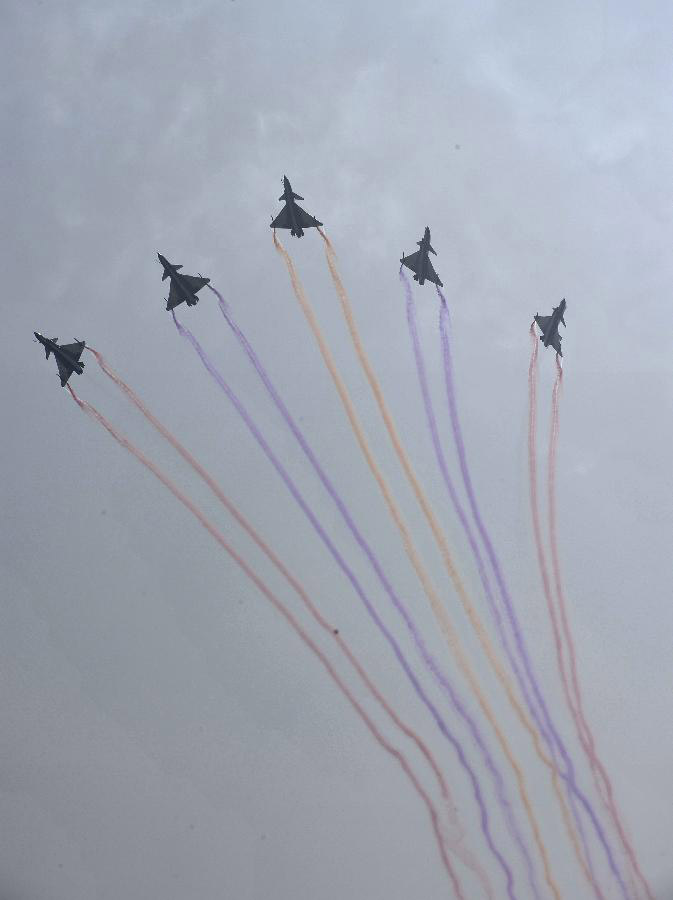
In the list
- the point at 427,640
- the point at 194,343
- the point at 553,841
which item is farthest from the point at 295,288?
the point at 553,841

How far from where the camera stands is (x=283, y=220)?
25031 mm

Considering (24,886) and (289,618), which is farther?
(24,886)

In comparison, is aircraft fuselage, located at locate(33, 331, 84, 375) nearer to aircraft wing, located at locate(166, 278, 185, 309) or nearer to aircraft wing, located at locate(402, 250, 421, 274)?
aircraft wing, located at locate(166, 278, 185, 309)

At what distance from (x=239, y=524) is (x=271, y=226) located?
10.2 m

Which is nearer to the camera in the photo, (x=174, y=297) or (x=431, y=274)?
(x=174, y=297)

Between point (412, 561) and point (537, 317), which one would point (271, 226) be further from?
point (412, 561)

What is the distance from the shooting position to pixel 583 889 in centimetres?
2556

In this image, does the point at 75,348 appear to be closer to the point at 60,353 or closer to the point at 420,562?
the point at 60,353

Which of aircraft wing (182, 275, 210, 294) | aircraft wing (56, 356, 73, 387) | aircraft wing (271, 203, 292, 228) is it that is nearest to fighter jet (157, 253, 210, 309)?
aircraft wing (182, 275, 210, 294)

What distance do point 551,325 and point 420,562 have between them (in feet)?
30.2

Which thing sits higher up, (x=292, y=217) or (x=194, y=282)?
(x=292, y=217)

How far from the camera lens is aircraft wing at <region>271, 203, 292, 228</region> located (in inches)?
979

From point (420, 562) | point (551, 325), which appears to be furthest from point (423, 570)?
point (551, 325)

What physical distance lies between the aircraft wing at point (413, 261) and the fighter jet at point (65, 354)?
11.2 meters
